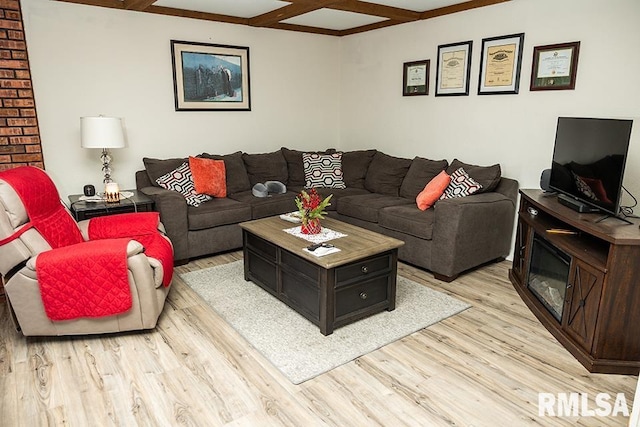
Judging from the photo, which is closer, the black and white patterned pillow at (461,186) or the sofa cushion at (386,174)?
the black and white patterned pillow at (461,186)

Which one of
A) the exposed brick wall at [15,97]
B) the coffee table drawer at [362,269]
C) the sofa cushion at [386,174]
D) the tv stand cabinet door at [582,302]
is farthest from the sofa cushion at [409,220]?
the exposed brick wall at [15,97]

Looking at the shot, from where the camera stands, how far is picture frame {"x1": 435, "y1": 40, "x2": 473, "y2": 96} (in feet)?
13.9

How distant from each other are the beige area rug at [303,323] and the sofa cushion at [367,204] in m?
0.82

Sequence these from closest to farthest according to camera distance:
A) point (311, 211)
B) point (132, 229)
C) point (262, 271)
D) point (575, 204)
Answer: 1. point (575, 204)
2. point (311, 211)
3. point (132, 229)
4. point (262, 271)

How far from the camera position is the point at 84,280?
2484 mm

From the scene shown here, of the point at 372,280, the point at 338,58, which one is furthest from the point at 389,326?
the point at 338,58

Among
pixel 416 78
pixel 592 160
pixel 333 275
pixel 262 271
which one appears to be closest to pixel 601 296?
pixel 592 160

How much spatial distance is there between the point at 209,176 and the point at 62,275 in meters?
1.97

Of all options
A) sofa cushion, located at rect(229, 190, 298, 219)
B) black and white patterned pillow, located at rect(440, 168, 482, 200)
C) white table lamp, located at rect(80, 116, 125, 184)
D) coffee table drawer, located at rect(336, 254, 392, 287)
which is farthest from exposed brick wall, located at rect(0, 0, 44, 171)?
black and white patterned pillow, located at rect(440, 168, 482, 200)

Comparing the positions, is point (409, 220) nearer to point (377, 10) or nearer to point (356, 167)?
point (356, 167)

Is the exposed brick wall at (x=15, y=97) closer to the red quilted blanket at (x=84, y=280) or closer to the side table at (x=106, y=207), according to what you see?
the side table at (x=106, y=207)

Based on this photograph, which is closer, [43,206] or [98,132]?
[43,206]

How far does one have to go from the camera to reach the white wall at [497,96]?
10.5 feet

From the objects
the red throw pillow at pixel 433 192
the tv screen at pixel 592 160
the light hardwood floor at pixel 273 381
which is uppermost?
the tv screen at pixel 592 160
